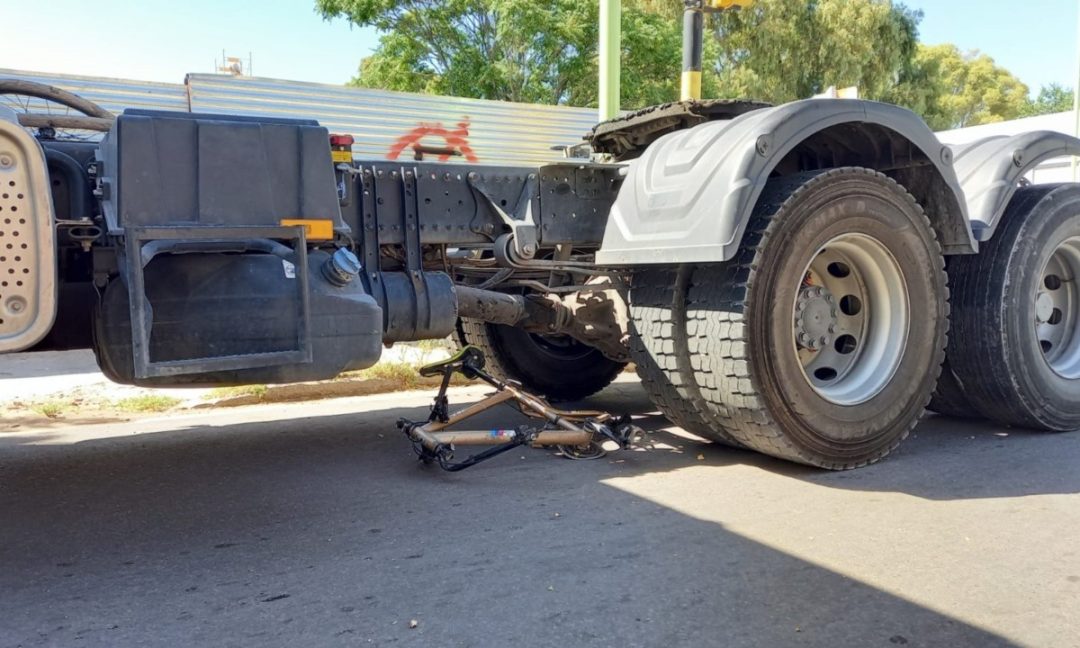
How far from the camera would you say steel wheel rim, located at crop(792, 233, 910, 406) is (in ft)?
14.6

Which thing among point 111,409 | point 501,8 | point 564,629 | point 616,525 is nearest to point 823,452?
point 616,525

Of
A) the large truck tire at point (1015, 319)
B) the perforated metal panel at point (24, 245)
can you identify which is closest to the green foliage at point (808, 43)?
the large truck tire at point (1015, 319)

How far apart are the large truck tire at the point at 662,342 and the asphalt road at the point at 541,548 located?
255 millimetres

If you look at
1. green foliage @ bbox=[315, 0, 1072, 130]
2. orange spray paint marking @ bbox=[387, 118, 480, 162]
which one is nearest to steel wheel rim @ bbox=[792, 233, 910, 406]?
orange spray paint marking @ bbox=[387, 118, 480, 162]

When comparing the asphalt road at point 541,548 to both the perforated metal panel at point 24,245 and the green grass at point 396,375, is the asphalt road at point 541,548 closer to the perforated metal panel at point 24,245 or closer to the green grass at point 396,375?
the perforated metal panel at point 24,245

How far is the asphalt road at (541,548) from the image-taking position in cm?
269

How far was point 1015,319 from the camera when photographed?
509 cm

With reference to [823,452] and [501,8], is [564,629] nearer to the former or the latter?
[823,452]

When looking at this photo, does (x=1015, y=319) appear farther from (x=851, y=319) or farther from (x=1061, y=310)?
(x=851, y=319)

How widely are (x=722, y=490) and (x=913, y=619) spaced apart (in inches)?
55.5

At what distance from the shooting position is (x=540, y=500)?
3.95m

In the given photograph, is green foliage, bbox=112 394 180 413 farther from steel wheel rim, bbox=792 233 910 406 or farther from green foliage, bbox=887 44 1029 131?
green foliage, bbox=887 44 1029 131

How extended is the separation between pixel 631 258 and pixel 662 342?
46cm

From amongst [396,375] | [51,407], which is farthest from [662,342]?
[51,407]
